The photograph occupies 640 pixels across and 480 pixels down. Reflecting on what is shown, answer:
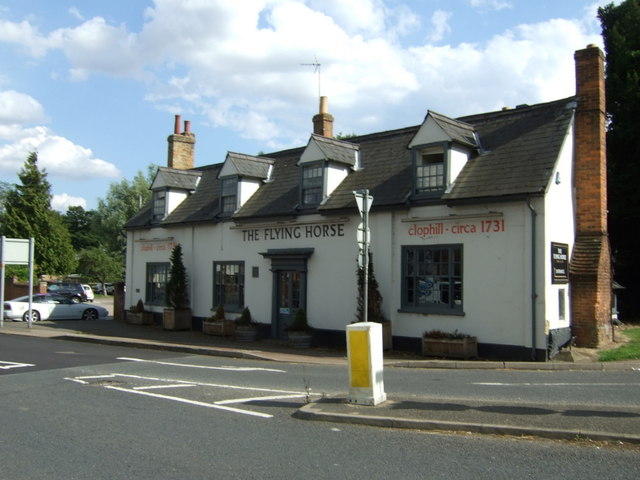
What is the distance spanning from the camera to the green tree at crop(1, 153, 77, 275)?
2013 inches

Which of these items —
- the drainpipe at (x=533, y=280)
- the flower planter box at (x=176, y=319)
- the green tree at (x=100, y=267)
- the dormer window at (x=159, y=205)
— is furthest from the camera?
the green tree at (x=100, y=267)

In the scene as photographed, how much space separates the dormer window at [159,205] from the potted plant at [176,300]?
305 cm

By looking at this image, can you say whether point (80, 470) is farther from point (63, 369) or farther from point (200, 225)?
point (200, 225)

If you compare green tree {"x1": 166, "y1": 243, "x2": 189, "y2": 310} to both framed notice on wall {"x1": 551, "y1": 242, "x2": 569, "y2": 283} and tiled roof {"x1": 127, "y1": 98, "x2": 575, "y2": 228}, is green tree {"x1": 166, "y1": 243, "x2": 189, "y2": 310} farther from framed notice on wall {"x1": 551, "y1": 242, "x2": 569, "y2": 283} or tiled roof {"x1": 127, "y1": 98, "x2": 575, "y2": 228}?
framed notice on wall {"x1": 551, "y1": 242, "x2": 569, "y2": 283}

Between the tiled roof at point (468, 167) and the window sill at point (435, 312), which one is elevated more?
the tiled roof at point (468, 167)

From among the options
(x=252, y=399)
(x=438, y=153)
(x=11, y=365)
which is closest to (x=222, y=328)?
(x=11, y=365)

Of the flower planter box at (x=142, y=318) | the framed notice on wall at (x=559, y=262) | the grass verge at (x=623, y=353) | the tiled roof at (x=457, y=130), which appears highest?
the tiled roof at (x=457, y=130)

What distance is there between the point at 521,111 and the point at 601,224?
12.9ft

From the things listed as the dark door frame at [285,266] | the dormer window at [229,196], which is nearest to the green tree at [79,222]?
the dormer window at [229,196]

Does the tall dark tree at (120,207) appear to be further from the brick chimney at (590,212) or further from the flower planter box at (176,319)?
the brick chimney at (590,212)

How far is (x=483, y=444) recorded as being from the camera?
259 inches

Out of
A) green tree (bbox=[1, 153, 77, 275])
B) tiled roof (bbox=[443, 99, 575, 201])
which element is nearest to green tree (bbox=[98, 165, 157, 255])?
green tree (bbox=[1, 153, 77, 275])

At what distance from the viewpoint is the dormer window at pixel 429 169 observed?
54.3 ft

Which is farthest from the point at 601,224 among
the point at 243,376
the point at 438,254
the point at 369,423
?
the point at 369,423
